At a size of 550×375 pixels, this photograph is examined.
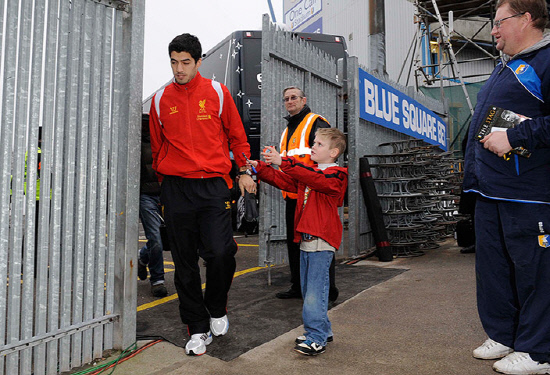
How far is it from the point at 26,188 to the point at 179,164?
3.05ft

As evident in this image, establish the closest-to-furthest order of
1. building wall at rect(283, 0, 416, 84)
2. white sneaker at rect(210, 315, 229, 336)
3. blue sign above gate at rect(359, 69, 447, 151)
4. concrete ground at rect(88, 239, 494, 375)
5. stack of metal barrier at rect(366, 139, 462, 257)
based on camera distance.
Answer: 1. concrete ground at rect(88, 239, 494, 375)
2. white sneaker at rect(210, 315, 229, 336)
3. stack of metal barrier at rect(366, 139, 462, 257)
4. blue sign above gate at rect(359, 69, 447, 151)
5. building wall at rect(283, 0, 416, 84)

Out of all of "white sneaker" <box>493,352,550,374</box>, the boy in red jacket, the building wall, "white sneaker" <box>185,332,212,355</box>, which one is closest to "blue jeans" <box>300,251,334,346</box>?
the boy in red jacket

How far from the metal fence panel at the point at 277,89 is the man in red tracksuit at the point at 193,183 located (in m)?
2.04

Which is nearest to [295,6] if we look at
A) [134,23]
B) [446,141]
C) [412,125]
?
A: [446,141]

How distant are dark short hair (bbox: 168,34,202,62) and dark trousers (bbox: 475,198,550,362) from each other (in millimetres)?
2082

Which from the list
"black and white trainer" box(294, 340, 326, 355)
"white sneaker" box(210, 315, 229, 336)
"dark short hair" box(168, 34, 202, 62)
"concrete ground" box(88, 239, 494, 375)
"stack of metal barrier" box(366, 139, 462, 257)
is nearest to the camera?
"concrete ground" box(88, 239, 494, 375)

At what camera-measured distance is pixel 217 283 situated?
314 cm

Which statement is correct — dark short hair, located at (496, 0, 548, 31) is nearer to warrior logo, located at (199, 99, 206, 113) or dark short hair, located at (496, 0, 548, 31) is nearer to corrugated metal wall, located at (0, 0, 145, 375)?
warrior logo, located at (199, 99, 206, 113)

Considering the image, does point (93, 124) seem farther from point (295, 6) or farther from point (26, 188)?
point (295, 6)

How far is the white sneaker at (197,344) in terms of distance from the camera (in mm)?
2902

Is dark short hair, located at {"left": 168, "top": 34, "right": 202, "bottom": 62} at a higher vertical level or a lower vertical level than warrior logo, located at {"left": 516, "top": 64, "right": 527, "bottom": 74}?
higher

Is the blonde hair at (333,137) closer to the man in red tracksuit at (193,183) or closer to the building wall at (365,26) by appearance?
the man in red tracksuit at (193,183)

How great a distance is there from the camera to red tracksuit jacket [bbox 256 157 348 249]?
9.38 feet

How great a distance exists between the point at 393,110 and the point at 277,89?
10.8 ft
